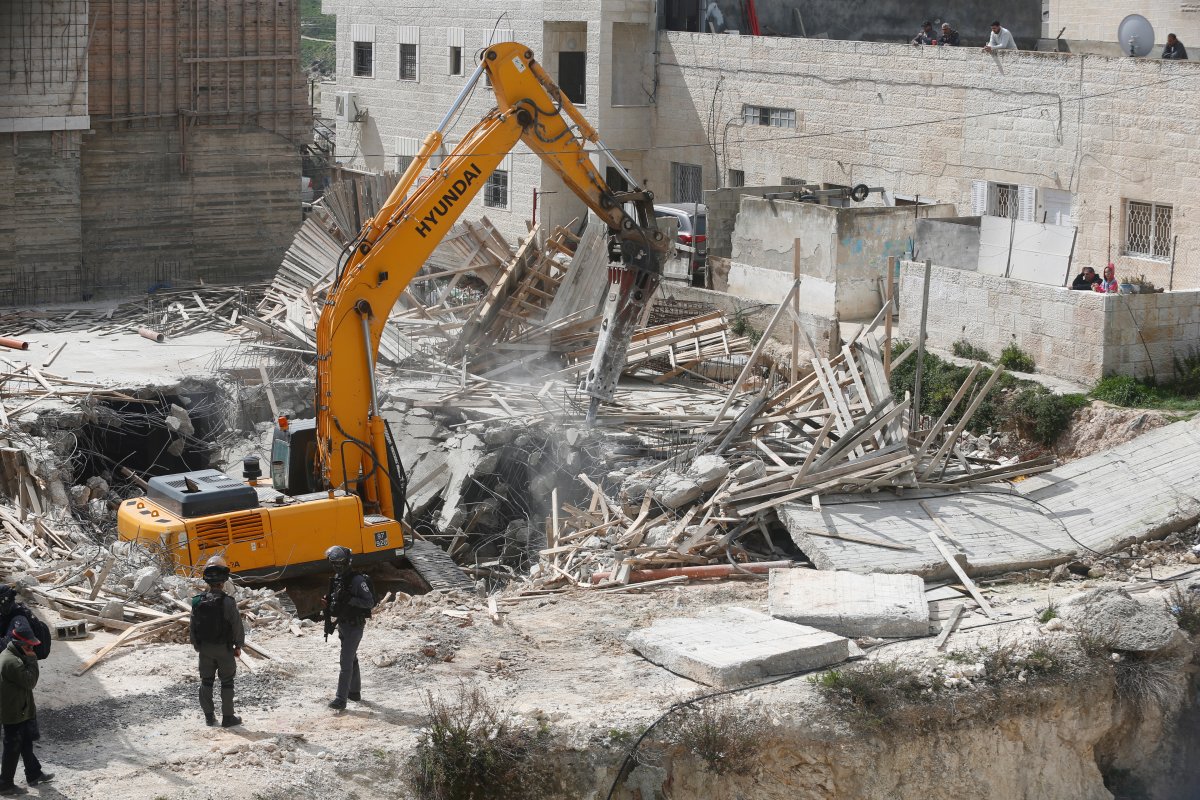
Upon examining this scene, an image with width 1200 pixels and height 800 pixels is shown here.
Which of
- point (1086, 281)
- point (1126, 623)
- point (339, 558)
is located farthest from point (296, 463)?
point (1086, 281)

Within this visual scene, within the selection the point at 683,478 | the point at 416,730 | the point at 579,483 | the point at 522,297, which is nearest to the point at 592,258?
the point at 522,297

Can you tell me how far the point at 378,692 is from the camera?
12.2 meters

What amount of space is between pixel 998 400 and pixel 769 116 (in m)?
11.9

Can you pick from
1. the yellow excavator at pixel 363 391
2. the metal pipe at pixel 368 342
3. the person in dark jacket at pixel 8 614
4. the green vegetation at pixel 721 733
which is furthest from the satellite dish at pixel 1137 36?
the person in dark jacket at pixel 8 614

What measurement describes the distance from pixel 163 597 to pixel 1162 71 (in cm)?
1695

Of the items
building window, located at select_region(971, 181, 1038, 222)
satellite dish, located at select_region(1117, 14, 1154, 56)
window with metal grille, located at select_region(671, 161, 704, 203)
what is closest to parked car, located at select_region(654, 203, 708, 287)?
window with metal grille, located at select_region(671, 161, 704, 203)

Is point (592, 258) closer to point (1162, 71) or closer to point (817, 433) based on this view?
point (817, 433)

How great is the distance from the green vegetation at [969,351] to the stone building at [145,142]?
14.5 metres

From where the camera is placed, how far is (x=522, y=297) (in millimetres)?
22234

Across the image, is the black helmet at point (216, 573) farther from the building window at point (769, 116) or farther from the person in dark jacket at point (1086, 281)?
the building window at point (769, 116)

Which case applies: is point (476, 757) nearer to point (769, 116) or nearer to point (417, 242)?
point (417, 242)

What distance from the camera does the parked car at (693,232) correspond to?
1064 inches

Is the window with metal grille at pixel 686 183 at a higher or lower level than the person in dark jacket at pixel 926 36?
lower

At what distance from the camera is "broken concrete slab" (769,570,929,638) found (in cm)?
1333
